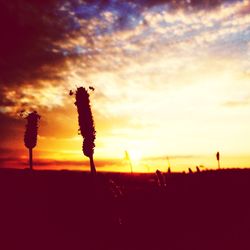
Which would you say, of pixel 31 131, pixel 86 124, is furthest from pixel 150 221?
pixel 31 131

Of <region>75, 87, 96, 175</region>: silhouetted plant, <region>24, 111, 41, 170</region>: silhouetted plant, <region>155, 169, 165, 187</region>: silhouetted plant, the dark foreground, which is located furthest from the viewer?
<region>24, 111, 41, 170</region>: silhouetted plant

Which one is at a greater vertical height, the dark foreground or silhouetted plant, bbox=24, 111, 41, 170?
silhouetted plant, bbox=24, 111, 41, 170

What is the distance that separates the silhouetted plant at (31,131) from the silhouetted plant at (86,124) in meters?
10.9

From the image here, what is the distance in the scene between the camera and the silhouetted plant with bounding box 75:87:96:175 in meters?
45.8

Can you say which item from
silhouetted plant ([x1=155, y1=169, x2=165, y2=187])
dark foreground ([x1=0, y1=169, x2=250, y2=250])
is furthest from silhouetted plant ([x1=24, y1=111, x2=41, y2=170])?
silhouetted plant ([x1=155, y1=169, x2=165, y2=187])

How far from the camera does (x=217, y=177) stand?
1819 centimetres

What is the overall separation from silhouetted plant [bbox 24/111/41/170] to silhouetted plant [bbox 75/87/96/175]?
35.8ft

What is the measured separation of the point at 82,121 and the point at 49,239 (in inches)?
1232

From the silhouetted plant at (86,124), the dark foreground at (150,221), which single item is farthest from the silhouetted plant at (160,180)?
the silhouetted plant at (86,124)

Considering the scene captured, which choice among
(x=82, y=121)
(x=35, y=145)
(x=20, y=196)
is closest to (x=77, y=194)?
(x=20, y=196)

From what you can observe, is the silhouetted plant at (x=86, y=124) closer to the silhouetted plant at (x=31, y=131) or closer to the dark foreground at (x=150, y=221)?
the silhouetted plant at (x=31, y=131)

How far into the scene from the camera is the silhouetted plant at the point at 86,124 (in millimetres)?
45797

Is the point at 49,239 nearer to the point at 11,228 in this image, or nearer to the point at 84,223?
the point at 84,223

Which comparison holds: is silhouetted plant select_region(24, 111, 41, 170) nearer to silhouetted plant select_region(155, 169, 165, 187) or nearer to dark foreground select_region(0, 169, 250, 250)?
dark foreground select_region(0, 169, 250, 250)
